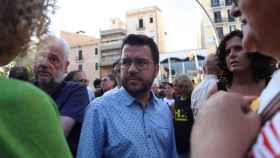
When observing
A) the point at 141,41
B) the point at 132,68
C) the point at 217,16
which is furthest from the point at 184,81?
the point at 217,16

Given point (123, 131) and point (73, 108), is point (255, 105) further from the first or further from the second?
point (73, 108)

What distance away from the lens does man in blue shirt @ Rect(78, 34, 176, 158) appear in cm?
270

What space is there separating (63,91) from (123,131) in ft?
1.93

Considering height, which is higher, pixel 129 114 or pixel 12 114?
pixel 12 114

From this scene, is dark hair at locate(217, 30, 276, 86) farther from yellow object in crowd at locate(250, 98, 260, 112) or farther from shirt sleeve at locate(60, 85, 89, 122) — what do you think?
yellow object in crowd at locate(250, 98, 260, 112)

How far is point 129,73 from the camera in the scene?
3.28 m

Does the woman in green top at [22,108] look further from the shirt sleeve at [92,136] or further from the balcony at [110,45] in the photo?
the balcony at [110,45]

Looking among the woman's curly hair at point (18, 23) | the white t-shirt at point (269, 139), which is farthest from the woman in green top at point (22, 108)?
the white t-shirt at point (269, 139)

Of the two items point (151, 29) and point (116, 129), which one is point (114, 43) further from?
point (116, 129)

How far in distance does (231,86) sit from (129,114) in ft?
2.50

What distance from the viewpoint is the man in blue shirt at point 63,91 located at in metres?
2.90

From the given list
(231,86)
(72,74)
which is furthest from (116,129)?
(72,74)

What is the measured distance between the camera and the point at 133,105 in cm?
299

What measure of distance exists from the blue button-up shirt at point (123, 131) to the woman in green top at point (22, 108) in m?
1.41
